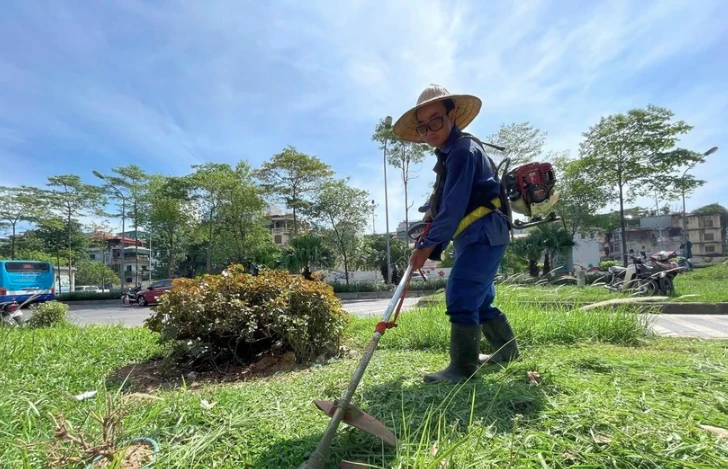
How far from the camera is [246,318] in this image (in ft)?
9.93

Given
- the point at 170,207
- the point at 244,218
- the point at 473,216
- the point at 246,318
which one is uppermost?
the point at 170,207

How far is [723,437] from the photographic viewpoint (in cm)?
112

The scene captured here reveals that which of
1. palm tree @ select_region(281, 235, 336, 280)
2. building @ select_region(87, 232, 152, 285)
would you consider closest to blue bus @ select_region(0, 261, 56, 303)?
palm tree @ select_region(281, 235, 336, 280)

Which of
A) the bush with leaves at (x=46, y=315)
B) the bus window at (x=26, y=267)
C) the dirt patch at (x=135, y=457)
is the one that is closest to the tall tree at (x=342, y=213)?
the bus window at (x=26, y=267)

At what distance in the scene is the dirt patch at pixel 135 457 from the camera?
112cm

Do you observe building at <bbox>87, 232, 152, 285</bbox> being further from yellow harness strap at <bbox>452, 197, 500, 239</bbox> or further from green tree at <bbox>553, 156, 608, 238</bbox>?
yellow harness strap at <bbox>452, 197, 500, 239</bbox>

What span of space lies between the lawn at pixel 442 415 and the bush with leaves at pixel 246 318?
484 millimetres

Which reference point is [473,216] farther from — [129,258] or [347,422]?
[129,258]

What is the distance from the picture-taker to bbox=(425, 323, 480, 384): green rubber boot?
194 cm

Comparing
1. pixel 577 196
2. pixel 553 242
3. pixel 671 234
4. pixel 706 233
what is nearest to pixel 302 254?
pixel 553 242

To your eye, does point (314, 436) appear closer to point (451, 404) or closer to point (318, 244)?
point (451, 404)

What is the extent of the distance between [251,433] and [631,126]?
22.3 meters

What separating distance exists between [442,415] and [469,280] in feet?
2.78

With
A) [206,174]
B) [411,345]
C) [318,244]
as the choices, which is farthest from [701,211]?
[411,345]
